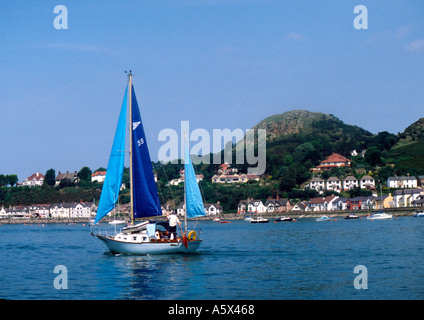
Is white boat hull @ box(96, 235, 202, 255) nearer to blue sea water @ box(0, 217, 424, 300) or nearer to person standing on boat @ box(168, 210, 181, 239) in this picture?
blue sea water @ box(0, 217, 424, 300)

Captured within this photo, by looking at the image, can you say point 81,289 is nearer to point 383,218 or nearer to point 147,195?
point 147,195

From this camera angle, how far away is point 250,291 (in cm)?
2616

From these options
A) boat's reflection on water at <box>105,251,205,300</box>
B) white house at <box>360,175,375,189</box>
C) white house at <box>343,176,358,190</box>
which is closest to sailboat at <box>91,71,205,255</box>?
boat's reflection on water at <box>105,251,205,300</box>

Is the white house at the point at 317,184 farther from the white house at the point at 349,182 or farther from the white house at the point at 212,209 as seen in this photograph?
the white house at the point at 212,209

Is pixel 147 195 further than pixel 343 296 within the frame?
Yes

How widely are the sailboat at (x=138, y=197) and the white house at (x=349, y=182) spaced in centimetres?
15120

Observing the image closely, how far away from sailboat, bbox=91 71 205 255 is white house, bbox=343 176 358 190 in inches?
5953

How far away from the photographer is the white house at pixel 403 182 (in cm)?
17012

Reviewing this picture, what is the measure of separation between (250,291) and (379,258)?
1639cm

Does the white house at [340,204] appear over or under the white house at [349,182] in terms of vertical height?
under

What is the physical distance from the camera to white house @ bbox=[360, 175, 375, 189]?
586 feet

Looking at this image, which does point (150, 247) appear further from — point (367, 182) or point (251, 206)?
point (367, 182)

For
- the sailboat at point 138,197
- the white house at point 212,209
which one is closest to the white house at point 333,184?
the white house at point 212,209
